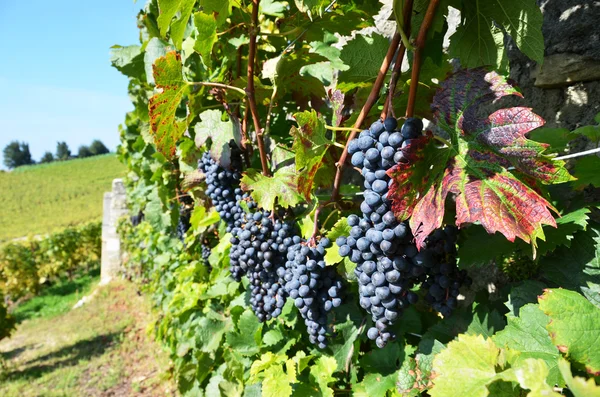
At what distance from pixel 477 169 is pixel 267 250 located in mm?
861

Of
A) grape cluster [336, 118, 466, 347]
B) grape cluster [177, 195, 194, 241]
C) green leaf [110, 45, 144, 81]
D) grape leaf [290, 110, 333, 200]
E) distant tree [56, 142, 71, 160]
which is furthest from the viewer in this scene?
distant tree [56, 142, 71, 160]

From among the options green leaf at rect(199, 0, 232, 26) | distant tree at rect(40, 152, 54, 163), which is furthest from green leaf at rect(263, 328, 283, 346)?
distant tree at rect(40, 152, 54, 163)

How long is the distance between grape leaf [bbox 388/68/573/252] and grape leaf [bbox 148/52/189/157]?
2.91ft

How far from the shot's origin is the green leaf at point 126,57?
2.49 metres

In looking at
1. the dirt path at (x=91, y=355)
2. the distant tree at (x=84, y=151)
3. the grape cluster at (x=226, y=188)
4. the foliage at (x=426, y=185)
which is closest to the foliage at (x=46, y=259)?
the dirt path at (x=91, y=355)

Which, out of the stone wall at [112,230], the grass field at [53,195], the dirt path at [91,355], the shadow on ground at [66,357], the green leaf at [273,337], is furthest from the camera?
the grass field at [53,195]

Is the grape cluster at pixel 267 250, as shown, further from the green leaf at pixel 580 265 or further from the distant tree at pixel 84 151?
the distant tree at pixel 84 151

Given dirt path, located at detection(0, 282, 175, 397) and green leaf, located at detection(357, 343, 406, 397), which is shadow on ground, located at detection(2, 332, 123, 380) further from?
green leaf, located at detection(357, 343, 406, 397)

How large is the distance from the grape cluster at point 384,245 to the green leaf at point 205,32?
76cm

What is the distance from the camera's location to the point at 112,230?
37.5 ft

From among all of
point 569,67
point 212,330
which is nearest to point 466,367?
point 569,67

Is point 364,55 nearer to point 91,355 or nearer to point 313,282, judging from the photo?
point 313,282

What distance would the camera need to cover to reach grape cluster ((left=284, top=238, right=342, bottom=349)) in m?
1.29

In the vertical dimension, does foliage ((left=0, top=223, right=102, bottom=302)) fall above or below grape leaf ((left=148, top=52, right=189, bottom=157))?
below
